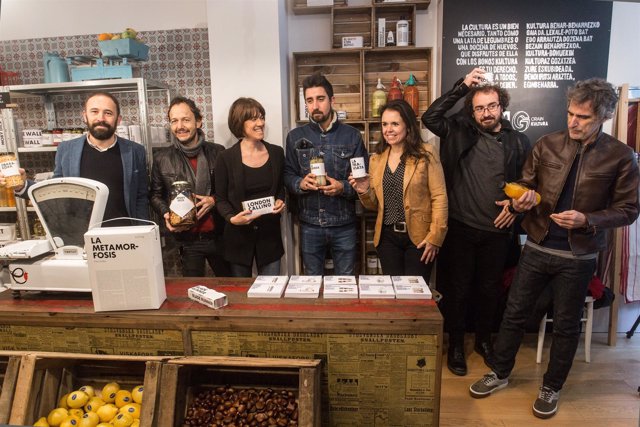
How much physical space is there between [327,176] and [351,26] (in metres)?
1.50

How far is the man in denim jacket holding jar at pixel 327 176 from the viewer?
2.81 meters

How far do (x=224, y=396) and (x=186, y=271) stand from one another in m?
1.36

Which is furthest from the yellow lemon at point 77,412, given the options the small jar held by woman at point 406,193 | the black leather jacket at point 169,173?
the small jar held by woman at point 406,193

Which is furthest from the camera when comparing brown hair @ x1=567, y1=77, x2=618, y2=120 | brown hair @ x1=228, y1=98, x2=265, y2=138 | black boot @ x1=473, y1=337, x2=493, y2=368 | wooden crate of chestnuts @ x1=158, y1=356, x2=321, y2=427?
black boot @ x1=473, y1=337, x2=493, y2=368

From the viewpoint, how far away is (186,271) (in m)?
2.92

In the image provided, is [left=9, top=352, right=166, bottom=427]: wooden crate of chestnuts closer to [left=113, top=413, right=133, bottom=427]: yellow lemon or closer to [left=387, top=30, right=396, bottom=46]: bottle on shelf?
[left=113, top=413, right=133, bottom=427]: yellow lemon

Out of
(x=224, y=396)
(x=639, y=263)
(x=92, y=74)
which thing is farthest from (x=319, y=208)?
(x=639, y=263)

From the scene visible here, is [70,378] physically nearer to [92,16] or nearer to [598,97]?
[598,97]

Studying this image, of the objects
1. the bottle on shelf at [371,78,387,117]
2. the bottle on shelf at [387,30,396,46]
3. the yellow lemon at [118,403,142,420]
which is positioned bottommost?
the yellow lemon at [118,403,142,420]

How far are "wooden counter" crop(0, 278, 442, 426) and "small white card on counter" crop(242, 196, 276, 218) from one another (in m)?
0.79

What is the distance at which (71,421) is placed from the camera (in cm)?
163

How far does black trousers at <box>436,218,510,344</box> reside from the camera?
2.80 meters

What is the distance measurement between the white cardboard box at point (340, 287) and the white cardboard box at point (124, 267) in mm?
673

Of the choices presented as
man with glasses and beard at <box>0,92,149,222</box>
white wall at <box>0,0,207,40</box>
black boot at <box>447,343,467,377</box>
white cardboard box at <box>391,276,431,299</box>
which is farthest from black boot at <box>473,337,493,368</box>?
white wall at <box>0,0,207,40</box>
